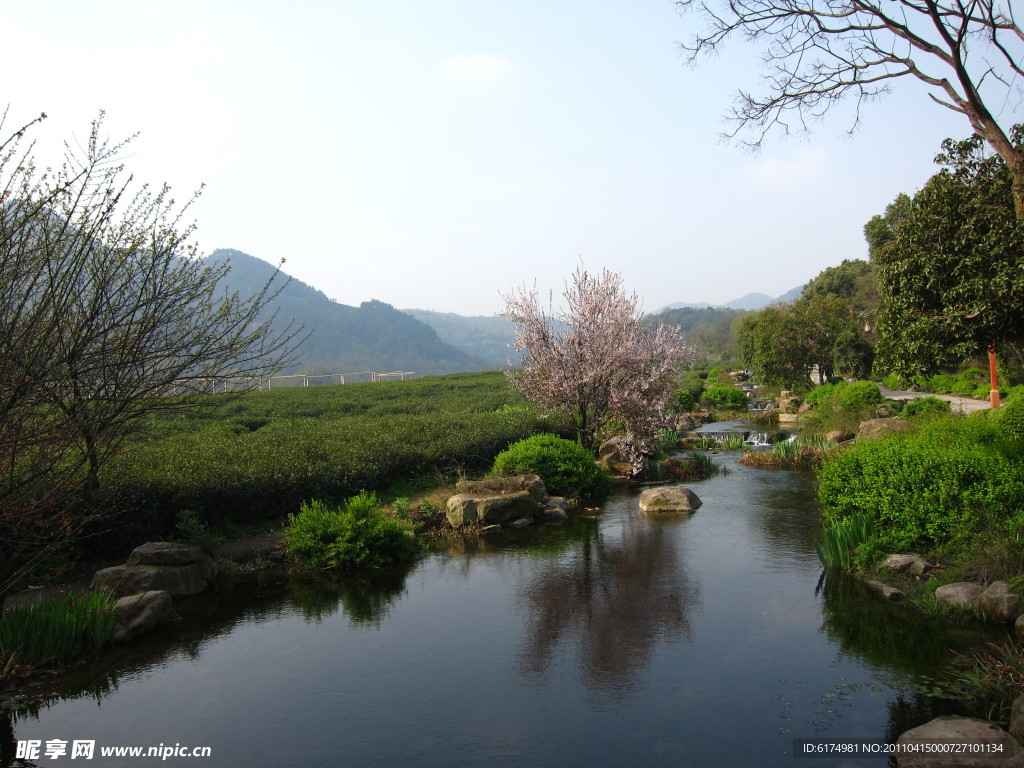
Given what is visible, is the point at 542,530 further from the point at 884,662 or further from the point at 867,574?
the point at 884,662

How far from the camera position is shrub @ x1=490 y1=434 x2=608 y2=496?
1412 centimetres

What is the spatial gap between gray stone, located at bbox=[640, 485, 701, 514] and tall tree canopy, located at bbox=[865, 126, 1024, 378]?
4.82 m

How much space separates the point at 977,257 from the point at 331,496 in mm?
10187

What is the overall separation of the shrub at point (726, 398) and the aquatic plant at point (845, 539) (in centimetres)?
2541

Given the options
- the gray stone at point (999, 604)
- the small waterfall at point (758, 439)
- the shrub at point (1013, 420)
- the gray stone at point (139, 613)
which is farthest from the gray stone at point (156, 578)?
the small waterfall at point (758, 439)

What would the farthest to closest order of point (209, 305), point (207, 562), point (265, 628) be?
point (207, 562) < point (265, 628) < point (209, 305)

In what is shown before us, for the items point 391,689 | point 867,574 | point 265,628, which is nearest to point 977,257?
point 867,574

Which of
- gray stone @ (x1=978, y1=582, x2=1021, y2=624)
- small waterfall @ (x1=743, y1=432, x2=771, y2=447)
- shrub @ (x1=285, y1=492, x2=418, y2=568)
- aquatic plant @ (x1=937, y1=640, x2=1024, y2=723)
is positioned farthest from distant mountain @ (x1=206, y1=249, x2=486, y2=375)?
aquatic plant @ (x1=937, y1=640, x2=1024, y2=723)

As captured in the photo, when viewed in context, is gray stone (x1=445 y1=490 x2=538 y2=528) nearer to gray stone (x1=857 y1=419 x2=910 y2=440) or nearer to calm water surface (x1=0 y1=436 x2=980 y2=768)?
calm water surface (x1=0 y1=436 x2=980 y2=768)

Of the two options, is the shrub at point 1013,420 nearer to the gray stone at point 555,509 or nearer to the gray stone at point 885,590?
the gray stone at point 885,590

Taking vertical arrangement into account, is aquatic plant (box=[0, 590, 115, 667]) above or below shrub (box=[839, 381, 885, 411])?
below

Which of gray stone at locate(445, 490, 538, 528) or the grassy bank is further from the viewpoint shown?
gray stone at locate(445, 490, 538, 528)

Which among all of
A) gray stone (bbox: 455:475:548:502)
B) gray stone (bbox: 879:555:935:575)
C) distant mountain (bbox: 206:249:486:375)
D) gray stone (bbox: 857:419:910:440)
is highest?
distant mountain (bbox: 206:249:486:375)

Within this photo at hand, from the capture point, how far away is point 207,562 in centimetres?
923
